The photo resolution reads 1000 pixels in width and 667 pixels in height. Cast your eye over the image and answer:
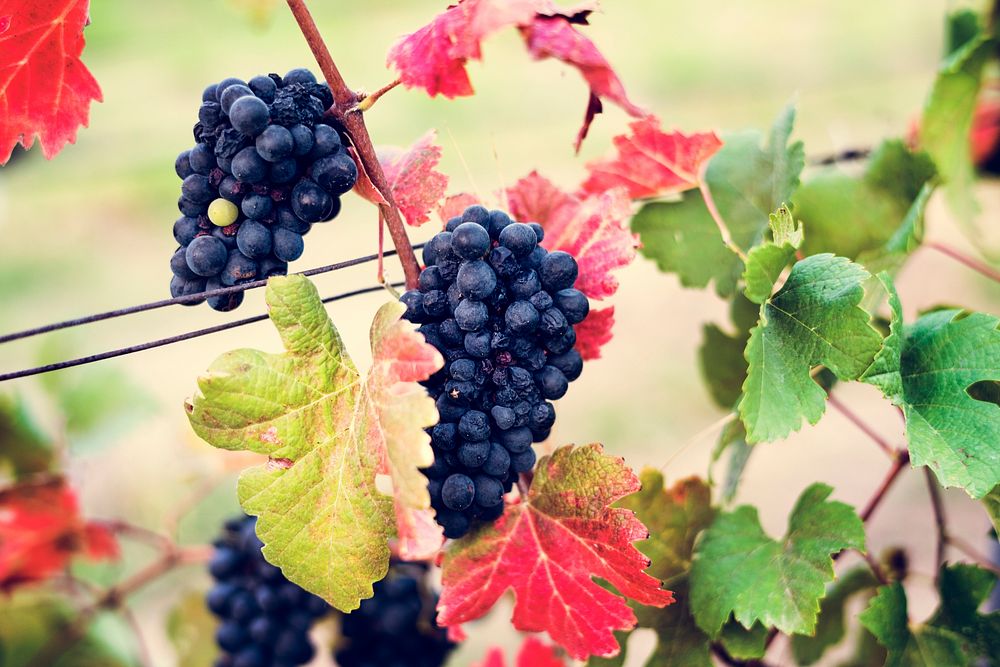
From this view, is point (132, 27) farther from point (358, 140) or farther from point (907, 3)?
point (358, 140)

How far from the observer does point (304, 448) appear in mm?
624

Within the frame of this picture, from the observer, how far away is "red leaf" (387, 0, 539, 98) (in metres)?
0.61

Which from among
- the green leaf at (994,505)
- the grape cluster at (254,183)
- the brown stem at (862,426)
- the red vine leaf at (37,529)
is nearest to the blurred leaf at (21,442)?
A: the red vine leaf at (37,529)

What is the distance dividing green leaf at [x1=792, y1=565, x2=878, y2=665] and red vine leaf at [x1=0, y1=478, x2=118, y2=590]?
96 cm

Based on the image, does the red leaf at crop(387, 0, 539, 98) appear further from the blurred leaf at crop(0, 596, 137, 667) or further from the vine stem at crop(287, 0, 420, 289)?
the blurred leaf at crop(0, 596, 137, 667)

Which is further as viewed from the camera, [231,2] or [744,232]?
[231,2]

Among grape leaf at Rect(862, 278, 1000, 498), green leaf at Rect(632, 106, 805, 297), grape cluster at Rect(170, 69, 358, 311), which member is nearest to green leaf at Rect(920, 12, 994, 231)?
green leaf at Rect(632, 106, 805, 297)

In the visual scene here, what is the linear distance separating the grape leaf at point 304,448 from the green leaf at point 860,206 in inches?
23.1

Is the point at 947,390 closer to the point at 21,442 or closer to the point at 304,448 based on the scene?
the point at 304,448

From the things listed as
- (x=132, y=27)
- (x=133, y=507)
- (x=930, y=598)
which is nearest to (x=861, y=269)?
(x=930, y=598)

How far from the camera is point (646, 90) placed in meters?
4.20

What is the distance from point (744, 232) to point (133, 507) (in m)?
2.23

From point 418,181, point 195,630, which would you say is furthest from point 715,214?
point 195,630

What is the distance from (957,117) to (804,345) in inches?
27.1
